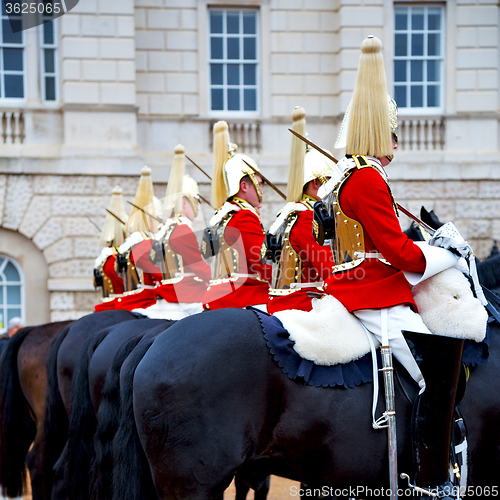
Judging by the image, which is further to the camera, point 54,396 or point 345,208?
point 54,396

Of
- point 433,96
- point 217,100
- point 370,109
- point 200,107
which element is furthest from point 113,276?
point 433,96

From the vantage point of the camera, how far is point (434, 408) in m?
3.12

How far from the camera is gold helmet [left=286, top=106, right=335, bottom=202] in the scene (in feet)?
15.8

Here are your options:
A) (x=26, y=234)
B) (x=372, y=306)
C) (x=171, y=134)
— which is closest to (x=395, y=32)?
(x=171, y=134)

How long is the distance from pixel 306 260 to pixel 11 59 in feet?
34.0

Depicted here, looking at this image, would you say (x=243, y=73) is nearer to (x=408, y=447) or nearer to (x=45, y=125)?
(x=45, y=125)

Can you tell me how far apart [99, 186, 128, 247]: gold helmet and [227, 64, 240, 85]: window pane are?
4022mm

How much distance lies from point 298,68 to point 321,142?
1.49 metres

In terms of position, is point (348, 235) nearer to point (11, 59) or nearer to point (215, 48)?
point (215, 48)

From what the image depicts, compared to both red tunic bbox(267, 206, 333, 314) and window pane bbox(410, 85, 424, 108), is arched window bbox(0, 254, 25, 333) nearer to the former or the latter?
window pane bbox(410, 85, 424, 108)

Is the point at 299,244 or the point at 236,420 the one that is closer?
the point at 236,420

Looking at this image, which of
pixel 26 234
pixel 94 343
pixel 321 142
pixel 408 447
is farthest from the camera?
pixel 321 142

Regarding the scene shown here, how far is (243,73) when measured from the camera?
44.1 ft

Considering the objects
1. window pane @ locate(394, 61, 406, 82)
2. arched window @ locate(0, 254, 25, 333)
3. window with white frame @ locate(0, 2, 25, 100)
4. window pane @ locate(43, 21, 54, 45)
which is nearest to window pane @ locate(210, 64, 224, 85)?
window pane @ locate(43, 21, 54, 45)
